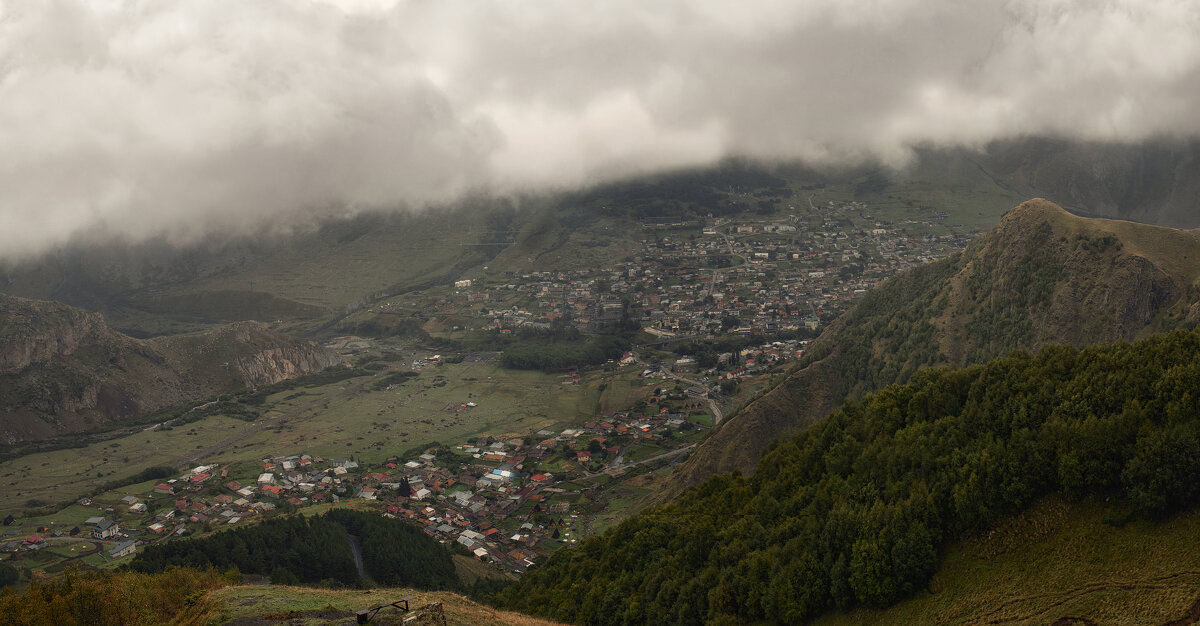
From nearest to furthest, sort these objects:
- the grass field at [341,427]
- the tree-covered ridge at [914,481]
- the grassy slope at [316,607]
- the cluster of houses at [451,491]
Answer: the tree-covered ridge at [914,481], the grassy slope at [316,607], the cluster of houses at [451,491], the grass field at [341,427]

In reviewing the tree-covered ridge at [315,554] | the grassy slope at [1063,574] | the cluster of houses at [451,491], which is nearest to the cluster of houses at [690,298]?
the cluster of houses at [451,491]

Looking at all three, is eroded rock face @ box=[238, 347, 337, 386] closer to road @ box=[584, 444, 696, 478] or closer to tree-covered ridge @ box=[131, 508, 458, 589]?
tree-covered ridge @ box=[131, 508, 458, 589]

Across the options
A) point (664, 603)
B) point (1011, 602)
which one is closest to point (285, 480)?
point (664, 603)

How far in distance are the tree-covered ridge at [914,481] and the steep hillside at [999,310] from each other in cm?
3153

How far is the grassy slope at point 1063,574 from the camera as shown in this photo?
18.9m

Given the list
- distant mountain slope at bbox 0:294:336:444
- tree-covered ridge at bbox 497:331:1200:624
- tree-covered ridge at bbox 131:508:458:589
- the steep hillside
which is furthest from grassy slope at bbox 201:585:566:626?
distant mountain slope at bbox 0:294:336:444

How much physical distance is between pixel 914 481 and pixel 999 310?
170 ft

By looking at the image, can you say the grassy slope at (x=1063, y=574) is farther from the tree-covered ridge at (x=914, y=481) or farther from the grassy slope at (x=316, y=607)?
the grassy slope at (x=316, y=607)

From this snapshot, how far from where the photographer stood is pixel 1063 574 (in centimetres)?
2114

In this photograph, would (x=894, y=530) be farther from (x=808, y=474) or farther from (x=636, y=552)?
(x=636, y=552)

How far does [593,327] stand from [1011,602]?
140866 millimetres

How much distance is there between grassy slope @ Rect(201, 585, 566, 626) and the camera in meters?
24.1

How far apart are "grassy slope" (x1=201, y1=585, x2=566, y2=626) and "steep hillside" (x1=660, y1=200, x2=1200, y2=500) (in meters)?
45.2

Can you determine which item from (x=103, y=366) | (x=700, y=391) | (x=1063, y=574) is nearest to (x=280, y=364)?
(x=103, y=366)
